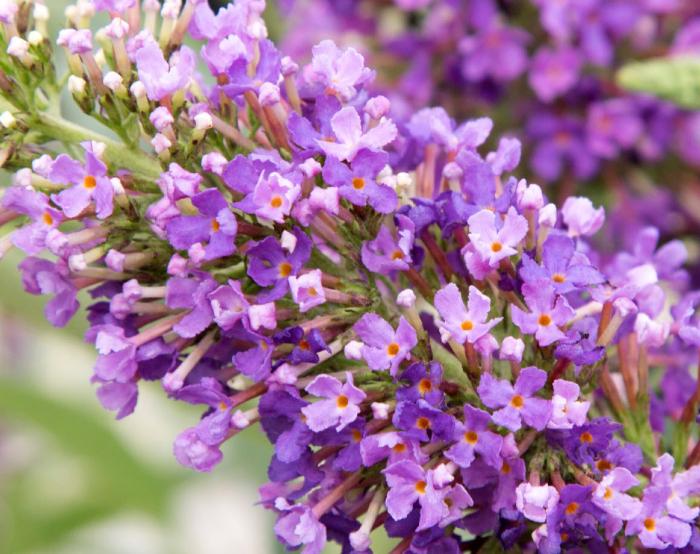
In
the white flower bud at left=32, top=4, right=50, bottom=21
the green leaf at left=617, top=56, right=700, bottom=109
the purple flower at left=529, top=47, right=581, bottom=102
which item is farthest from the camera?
the purple flower at left=529, top=47, right=581, bottom=102

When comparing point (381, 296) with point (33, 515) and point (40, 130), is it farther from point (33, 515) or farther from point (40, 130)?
point (33, 515)

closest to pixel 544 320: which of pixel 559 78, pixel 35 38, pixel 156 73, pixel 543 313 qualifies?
pixel 543 313

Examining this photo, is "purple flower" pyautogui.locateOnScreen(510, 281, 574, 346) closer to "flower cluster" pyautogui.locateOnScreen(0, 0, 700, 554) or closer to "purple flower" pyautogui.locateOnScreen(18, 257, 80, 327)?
"flower cluster" pyautogui.locateOnScreen(0, 0, 700, 554)

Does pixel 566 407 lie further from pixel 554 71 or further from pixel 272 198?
pixel 554 71

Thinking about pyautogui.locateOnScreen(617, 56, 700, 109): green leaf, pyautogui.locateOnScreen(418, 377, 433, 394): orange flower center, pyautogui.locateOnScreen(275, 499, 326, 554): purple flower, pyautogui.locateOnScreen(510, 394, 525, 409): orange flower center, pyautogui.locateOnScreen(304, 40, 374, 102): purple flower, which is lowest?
pyautogui.locateOnScreen(275, 499, 326, 554): purple flower

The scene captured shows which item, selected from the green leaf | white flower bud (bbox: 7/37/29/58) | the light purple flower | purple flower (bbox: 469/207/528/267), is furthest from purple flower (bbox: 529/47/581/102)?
white flower bud (bbox: 7/37/29/58)

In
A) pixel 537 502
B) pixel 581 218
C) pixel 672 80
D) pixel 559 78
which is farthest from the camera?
pixel 559 78

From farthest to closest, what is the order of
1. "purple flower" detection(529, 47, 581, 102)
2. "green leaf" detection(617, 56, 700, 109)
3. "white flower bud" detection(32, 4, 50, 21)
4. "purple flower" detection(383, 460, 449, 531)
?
"purple flower" detection(529, 47, 581, 102) → "green leaf" detection(617, 56, 700, 109) → "white flower bud" detection(32, 4, 50, 21) → "purple flower" detection(383, 460, 449, 531)
